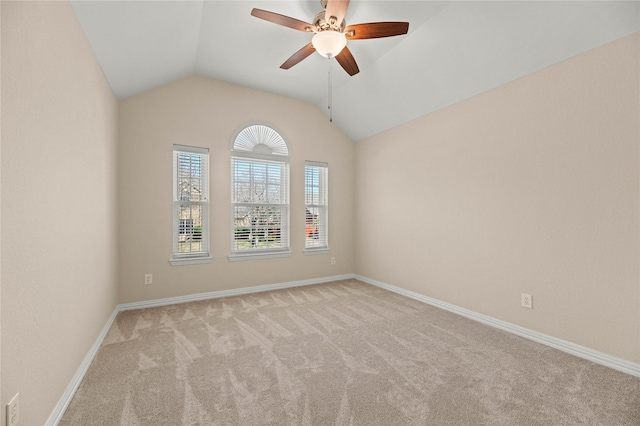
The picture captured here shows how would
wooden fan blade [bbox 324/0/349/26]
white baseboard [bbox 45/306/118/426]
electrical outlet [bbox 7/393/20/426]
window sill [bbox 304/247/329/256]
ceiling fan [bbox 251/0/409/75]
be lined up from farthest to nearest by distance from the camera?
1. window sill [bbox 304/247/329/256]
2. ceiling fan [bbox 251/0/409/75]
3. wooden fan blade [bbox 324/0/349/26]
4. white baseboard [bbox 45/306/118/426]
5. electrical outlet [bbox 7/393/20/426]

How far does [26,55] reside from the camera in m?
1.33

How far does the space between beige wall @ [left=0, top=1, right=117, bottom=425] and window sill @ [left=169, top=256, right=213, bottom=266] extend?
1.25m

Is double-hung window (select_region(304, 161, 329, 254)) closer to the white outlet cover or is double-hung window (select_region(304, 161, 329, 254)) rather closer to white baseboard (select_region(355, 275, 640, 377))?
white baseboard (select_region(355, 275, 640, 377))

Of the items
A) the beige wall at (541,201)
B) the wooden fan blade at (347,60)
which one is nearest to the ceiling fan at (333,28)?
the wooden fan blade at (347,60)

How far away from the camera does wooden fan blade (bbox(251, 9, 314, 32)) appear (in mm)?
2066

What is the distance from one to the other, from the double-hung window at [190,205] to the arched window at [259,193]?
387 millimetres

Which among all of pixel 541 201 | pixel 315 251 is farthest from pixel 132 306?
pixel 541 201

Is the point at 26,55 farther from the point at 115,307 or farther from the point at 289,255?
the point at 289,255

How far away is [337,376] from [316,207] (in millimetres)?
3102

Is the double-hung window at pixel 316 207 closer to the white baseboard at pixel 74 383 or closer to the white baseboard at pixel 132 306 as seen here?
the white baseboard at pixel 132 306

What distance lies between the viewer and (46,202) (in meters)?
1.51

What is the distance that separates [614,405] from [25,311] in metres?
3.36

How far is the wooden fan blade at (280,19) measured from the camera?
2066mm

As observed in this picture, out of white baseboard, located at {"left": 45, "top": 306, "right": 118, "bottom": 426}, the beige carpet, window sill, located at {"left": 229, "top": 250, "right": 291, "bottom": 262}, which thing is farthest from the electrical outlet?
window sill, located at {"left": 229, "top": 250, "right": 291, "bottom": 262}
